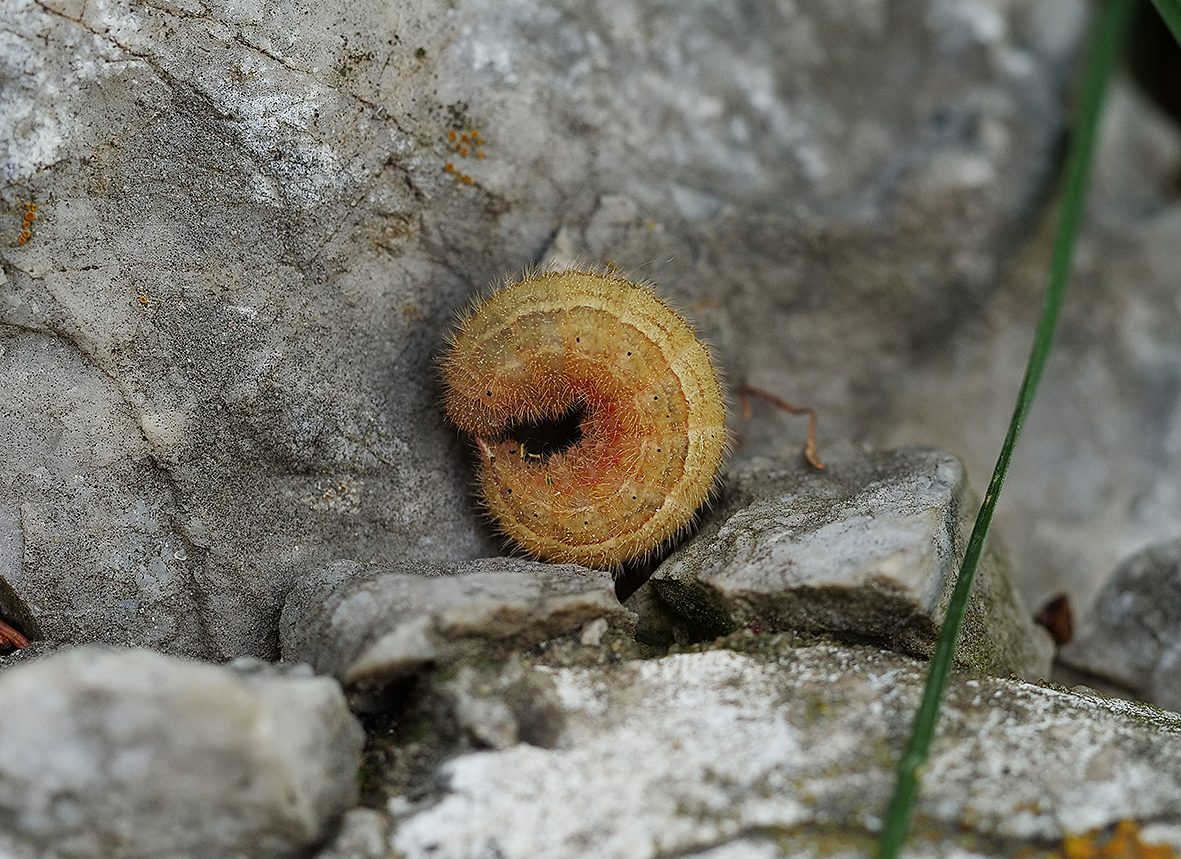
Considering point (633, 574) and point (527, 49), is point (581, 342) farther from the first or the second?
point (527, 49)

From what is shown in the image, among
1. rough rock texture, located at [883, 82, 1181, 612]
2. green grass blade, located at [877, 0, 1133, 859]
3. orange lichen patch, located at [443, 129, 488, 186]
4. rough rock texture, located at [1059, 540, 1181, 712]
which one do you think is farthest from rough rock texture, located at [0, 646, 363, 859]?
rough rock texture, located at [883, 82, 1181, 612]

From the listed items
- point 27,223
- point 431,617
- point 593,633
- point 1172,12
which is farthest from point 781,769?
point 1172,12

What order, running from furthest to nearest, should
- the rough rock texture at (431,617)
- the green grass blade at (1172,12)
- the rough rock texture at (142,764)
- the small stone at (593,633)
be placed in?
the green grass blade at (1172,12) < the small stone at (593,633) < the rough rock texture at (431,617) < the rough rock texture at (142,764)

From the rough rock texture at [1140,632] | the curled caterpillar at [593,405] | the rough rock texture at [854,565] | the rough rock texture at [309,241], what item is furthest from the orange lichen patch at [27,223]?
the rough rock texture at [1140,632]

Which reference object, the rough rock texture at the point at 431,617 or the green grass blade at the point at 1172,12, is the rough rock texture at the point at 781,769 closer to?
the rough rock texture at the point at 431,617

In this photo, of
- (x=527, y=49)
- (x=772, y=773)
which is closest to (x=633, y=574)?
(x=772, y=773)

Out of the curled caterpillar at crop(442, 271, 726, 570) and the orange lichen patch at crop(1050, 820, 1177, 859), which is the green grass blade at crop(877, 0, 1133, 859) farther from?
the curled caterpillar at crop(442, 271, 726, 570)
